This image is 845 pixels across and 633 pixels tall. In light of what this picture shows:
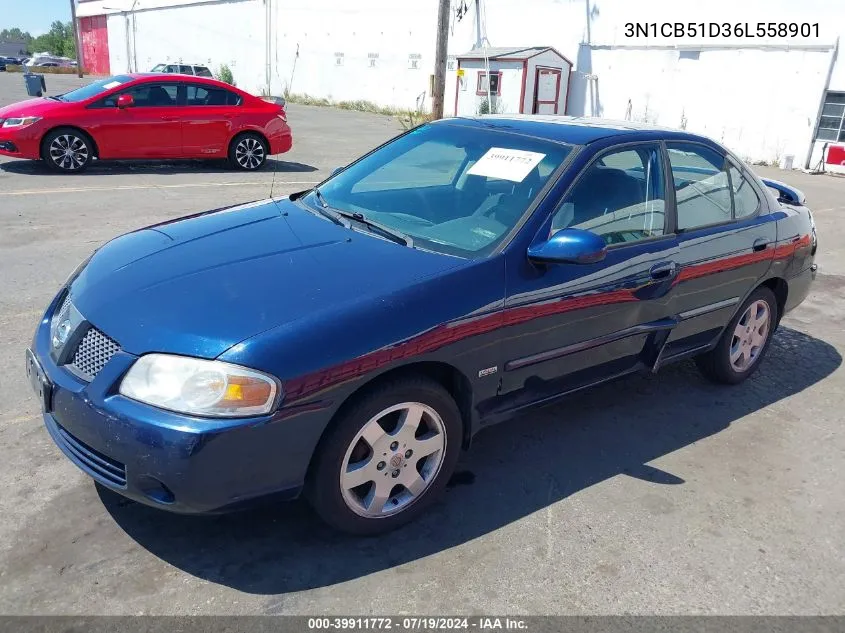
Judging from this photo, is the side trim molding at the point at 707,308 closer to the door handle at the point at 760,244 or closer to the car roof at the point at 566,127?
the door handle at the point at 760,244

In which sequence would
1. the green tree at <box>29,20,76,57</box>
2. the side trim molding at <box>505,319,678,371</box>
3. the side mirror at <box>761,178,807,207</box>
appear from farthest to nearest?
the green tree at <box>29,20,76,57</box>, the side mirror at <box>761,178,807,207</box>, the side trim molding at <box>505,319,678,371</box>

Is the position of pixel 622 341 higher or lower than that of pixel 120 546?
higher

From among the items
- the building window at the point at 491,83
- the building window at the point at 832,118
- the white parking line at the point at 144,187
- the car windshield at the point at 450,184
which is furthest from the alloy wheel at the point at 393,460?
the building window at the point at 491,83

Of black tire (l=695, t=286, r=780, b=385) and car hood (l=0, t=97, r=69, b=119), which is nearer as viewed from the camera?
black tire (l=695, t=286, r=780, b=385)

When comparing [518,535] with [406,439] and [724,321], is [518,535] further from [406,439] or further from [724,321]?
[724,321]

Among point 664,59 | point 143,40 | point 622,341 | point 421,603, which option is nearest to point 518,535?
point 421,603

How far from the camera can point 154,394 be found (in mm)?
2473

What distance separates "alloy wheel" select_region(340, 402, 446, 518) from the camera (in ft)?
9.18

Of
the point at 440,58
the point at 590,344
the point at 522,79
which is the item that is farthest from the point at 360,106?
the point at 590,344

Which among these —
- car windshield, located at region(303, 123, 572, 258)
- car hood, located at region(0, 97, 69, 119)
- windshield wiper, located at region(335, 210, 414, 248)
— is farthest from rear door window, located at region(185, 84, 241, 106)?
windshield wiper, located at region(335, 210, 414, 248)

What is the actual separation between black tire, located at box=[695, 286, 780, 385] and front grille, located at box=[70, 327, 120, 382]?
3478 millimetres

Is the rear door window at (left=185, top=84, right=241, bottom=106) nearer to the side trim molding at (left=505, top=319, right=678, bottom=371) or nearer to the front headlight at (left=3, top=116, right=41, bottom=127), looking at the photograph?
the front headlight at (left=3, top=116, right=41, bottom=127)

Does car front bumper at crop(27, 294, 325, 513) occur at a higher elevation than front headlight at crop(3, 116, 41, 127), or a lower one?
lower

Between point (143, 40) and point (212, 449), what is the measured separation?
52.5 m
